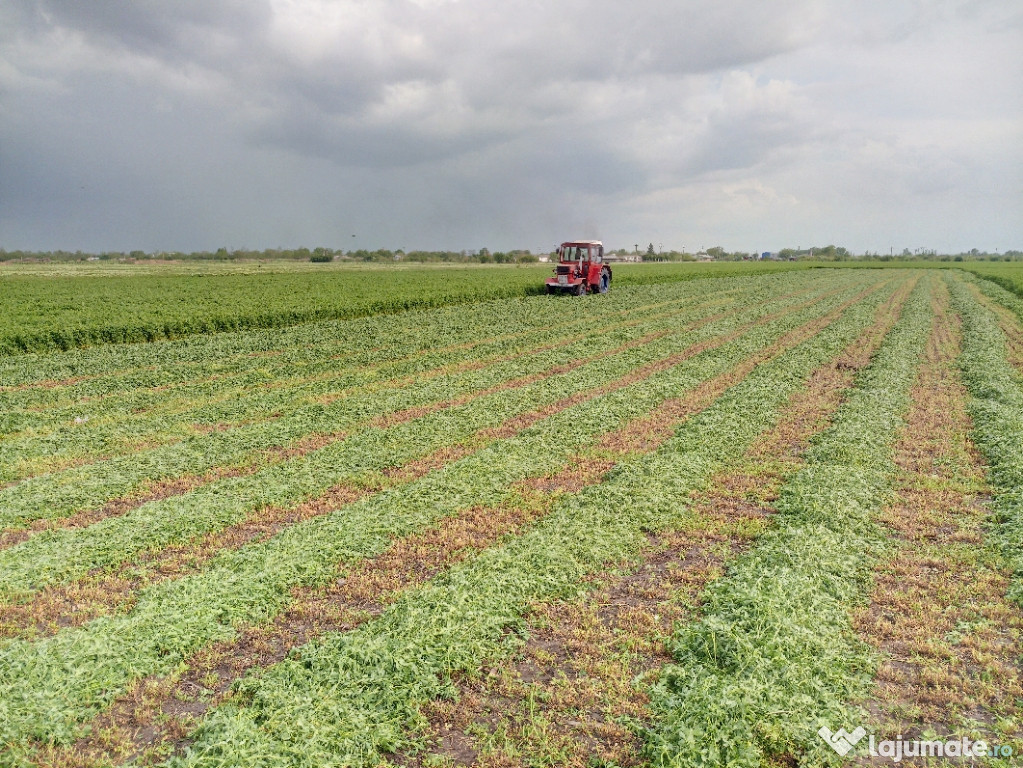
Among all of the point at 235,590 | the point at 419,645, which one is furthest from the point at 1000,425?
the point at 235,590

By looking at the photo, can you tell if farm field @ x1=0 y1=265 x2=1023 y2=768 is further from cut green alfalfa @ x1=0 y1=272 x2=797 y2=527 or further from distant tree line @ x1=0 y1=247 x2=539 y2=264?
distant tree line @ x1=0 y1=247 x2=539 y2=264

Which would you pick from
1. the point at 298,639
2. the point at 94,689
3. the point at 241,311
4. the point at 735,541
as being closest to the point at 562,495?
the point at 735,541

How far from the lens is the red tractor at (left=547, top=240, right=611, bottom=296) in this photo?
36.9m

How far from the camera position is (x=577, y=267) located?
121ft

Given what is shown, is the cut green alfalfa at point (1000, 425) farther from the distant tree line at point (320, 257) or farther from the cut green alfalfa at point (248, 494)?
the distant tree line at point (320, 257)

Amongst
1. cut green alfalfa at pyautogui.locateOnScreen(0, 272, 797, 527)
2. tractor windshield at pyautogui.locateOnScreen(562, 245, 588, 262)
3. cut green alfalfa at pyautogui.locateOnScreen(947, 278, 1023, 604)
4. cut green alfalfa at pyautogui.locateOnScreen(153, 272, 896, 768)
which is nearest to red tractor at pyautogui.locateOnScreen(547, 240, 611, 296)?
tractor windshield at pyautogui.locateOnScreen(562, 245, 588, 262)

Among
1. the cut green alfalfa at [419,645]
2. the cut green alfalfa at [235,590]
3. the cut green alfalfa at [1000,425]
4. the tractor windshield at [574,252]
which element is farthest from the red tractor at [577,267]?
the cut green alfalfa at [419,645]

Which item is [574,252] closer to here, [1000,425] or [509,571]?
[1000,425]

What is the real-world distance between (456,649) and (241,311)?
1064 inches

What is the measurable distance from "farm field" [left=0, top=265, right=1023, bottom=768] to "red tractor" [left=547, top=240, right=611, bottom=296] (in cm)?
2228

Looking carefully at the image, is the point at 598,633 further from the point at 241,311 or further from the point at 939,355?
the point at 241,311

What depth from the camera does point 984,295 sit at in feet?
140

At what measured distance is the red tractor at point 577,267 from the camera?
36.9m

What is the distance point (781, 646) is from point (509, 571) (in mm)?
2671
